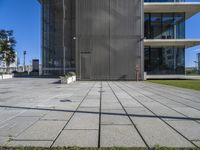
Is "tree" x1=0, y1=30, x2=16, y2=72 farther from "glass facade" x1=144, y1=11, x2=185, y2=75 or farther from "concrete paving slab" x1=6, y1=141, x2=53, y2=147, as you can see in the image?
"concrete paving slab" x1=6, y1=141, x2=53, y2=147

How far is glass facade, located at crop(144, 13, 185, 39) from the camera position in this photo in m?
37.4

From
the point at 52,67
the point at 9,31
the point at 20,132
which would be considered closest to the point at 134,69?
the point at 52,67

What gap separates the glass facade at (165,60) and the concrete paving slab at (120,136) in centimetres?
3172

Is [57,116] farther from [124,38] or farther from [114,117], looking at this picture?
[124,38]

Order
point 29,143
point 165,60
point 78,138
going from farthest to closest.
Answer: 1. point 165,60
2. point 78,138
3. point 29,143

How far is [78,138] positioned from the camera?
219 inches

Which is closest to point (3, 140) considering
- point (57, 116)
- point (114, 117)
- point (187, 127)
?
point (57, 116)

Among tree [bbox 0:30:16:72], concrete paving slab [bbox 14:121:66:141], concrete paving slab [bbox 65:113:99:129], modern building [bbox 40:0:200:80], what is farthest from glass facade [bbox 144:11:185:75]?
concrete paving slab [bbox 14:121:66:141]

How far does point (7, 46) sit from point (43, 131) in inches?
1898

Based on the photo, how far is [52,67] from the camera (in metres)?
42.2

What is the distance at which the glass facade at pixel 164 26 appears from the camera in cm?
3738

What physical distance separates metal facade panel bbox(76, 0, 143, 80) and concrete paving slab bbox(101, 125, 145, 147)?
26.0 m

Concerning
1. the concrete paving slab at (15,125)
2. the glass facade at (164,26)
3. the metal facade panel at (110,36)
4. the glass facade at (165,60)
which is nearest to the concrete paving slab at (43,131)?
the concrete paving slab at (15,125)

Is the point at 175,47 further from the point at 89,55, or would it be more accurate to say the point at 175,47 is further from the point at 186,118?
the point at 186,118
